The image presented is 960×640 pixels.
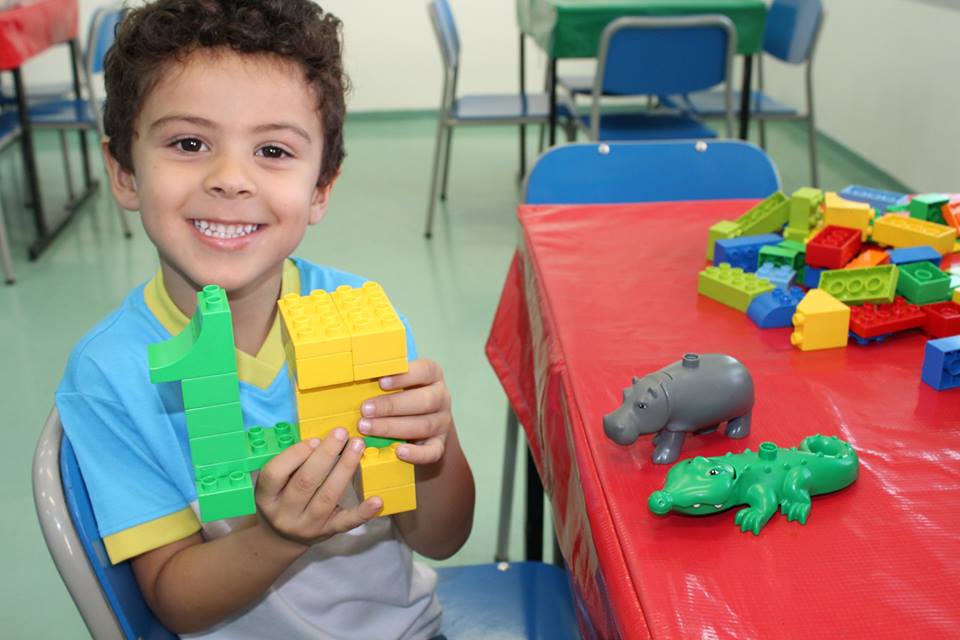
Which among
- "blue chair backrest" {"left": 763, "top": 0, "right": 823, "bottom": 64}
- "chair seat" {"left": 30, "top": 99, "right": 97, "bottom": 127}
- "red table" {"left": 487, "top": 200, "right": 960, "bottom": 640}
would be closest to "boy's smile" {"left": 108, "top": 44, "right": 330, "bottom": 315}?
"red table" {"left": 487, "top": 200, "right": 960, "bottom": 640}

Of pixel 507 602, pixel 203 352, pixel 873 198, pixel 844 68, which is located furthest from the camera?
pixel 844 68

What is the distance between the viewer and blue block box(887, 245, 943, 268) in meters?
1.10

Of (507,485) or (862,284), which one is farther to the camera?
(507,485)

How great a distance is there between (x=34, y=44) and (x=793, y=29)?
9.00 ft

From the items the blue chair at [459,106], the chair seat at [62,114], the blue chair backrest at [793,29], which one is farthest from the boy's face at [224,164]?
the blue chair backrest at [793,29]

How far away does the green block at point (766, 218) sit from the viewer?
4.06 ft

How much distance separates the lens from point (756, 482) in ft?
2.31

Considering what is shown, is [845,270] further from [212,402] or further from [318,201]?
[212,402]

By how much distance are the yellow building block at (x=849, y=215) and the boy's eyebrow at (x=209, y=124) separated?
0.69 meters

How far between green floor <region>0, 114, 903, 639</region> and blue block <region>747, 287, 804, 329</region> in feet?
3.26

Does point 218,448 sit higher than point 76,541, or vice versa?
point 218,448

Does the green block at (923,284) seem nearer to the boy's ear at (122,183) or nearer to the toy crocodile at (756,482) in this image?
the toy crocodile at (756,482)

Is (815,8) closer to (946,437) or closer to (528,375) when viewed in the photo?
(528,375)

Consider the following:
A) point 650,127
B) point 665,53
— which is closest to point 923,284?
point 665,53
